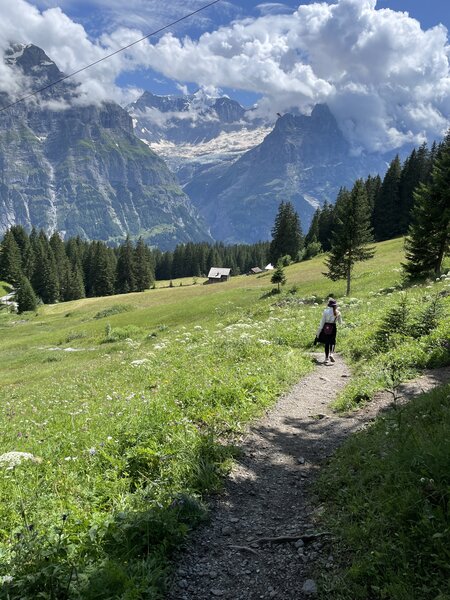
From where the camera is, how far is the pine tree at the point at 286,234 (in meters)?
99.1

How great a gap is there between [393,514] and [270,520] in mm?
1806

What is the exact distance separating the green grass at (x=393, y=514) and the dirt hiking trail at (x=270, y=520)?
333 millimetres

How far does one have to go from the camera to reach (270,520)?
5.75 metres

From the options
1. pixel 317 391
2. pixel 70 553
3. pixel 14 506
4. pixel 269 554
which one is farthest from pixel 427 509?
pixel 317 391

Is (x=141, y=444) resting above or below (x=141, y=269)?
below

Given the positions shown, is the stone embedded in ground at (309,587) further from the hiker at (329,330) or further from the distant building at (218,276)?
the distant building at (218,276)

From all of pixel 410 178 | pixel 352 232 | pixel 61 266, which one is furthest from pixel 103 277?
pixel 352 232

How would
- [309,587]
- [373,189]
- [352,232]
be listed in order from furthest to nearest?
1. [373,189]
2. [352,232]
3. [309,587]

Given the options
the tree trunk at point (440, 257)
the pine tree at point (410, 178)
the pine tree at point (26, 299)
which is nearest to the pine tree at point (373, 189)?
the pine tree at point (410, 178)

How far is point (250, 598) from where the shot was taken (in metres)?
4.34

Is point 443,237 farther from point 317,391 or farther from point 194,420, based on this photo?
point 194,420

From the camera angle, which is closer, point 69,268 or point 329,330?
point 329,330

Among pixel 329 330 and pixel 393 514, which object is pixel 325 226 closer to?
pixel 329 330

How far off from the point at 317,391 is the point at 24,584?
925 centimetres
